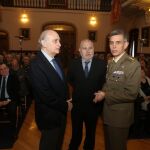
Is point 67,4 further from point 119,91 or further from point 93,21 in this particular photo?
point 119,91

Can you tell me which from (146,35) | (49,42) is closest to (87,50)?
(49,42)

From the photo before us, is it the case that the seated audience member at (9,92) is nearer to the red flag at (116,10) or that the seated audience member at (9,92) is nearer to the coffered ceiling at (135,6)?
the coffered ceiling at (135,6)

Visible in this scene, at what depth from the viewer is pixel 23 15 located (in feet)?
42.8

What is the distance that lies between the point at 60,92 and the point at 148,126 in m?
2.94

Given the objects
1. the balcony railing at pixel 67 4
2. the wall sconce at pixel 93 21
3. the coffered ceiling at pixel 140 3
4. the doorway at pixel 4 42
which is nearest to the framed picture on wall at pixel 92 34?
the wall sconce at pixel 93 21

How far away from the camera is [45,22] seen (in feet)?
43.6

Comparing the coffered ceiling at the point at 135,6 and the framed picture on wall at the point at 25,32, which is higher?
the coffered ceiling at the point at 135,6

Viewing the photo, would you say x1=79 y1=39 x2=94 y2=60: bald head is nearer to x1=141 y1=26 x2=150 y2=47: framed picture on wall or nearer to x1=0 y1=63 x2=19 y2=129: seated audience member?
x1=0 y1=63 x2=19 y2=129: seated audience member

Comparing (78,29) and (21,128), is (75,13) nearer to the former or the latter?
(78,29)

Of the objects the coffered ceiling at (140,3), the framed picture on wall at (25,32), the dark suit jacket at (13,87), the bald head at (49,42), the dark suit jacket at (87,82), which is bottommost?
the dark suit jacket at (13,87)

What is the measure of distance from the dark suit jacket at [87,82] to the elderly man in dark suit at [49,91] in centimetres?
66

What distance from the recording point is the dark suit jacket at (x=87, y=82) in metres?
3.21

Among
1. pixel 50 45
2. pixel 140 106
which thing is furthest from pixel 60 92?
pixel 140 106

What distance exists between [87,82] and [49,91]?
3.00 ft
